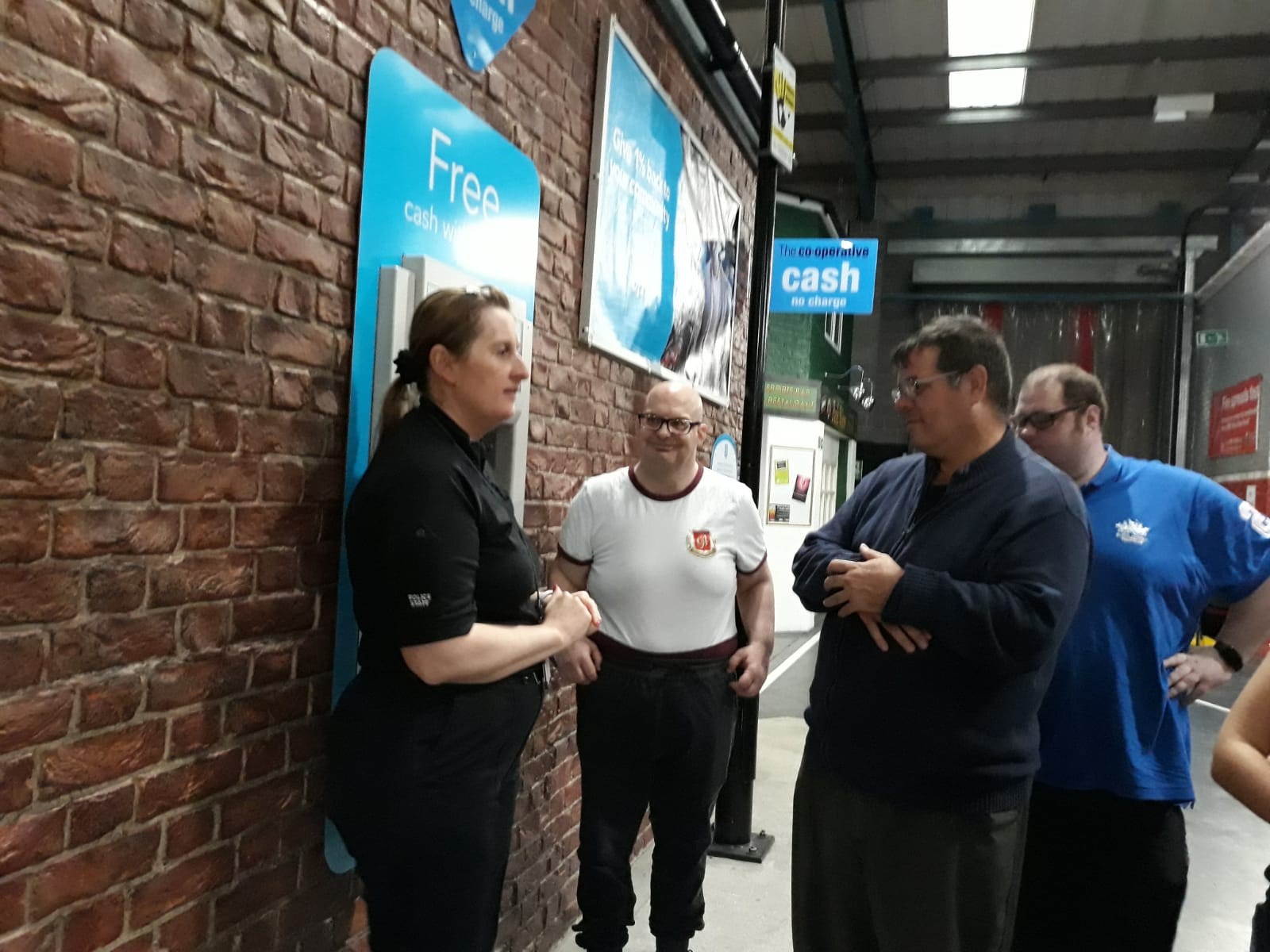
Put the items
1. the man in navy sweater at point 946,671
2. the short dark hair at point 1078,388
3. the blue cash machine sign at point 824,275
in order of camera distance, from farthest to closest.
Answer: the blue cash machine sign at point 824,275
the short dark hair at point 1078,388
the man in navy sweater at point 946,671

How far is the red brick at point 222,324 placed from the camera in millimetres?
1396

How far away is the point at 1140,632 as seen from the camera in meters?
2.01

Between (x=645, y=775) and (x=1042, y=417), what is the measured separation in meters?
1.48

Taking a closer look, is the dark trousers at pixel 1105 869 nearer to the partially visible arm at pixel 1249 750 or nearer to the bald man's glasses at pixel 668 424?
the partially visible arm at pixel 1249 750

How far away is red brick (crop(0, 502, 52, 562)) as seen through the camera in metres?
1.12

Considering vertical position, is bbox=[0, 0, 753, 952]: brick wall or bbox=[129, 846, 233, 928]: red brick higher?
bbox=[0, 0, 753, 952]: brick wall

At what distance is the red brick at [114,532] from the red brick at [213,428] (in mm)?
126

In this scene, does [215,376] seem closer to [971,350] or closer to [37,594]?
A: [37,594]

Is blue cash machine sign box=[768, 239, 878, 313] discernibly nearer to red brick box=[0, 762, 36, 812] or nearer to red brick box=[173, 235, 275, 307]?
red brick box=[173, 235, 275, 307]

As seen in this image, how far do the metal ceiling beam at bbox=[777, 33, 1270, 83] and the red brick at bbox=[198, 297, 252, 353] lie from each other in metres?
8.99

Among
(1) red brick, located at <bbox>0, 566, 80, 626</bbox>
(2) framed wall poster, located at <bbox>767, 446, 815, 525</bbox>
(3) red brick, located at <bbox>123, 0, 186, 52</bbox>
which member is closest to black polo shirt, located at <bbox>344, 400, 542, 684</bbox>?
(1) red brick, located at <bbox>0, 566, 80, 626</bbox>

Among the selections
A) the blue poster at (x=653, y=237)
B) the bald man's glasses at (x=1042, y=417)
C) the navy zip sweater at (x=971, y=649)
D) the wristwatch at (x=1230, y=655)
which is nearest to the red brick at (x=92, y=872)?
the navy zip sweater at (x=971, y=649)

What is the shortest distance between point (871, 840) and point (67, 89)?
1.88 meters

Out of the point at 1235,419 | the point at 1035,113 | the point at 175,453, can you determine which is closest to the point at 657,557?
the point at 175,453
